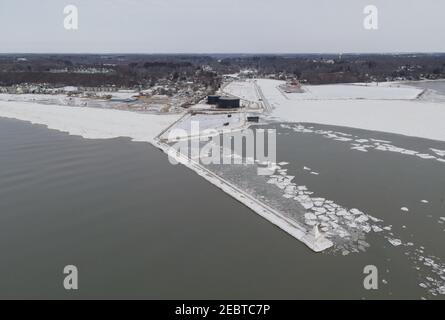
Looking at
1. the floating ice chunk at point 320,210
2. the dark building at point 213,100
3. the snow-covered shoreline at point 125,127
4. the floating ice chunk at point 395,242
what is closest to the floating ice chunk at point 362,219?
the floating ice chunk at point 320,210

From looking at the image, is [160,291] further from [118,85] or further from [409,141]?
[118,85]

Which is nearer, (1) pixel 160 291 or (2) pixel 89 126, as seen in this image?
(1) pixel 160 291

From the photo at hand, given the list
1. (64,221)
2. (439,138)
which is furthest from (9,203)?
(439,138)

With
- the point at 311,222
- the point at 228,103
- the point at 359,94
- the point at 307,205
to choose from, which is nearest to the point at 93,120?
the point at 228,103

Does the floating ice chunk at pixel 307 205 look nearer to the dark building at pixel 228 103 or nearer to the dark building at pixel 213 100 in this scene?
the dark building at pixel 228 103

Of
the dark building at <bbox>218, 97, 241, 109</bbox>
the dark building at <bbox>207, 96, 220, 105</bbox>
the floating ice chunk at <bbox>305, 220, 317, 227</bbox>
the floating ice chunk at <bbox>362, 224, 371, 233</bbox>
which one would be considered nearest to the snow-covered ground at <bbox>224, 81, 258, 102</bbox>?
the dark building at <bbox>207, 96, 220, 105</bbox>
